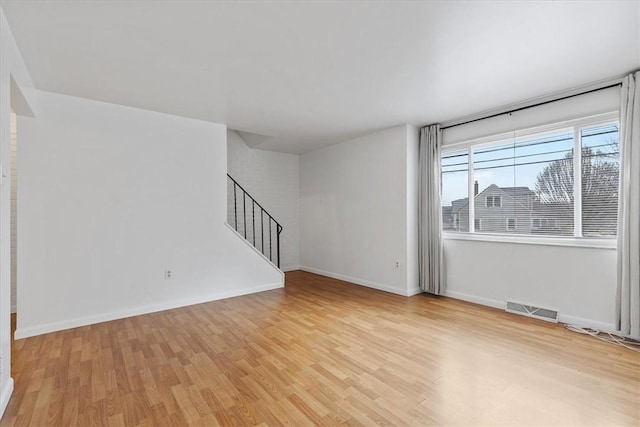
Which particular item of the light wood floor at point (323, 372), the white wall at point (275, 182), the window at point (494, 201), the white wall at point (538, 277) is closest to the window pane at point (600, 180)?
the white wall at point (538, 277)

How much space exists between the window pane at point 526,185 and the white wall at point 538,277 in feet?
0.87

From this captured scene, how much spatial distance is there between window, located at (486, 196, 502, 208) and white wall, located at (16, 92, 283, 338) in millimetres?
3635

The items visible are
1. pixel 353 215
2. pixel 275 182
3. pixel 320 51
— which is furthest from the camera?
pixel 275 182

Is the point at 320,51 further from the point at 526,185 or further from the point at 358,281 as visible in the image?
the point at 358,281

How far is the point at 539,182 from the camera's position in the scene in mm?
3596

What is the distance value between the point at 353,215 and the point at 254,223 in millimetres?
2061

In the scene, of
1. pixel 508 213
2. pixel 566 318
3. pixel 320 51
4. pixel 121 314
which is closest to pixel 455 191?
pixel 508 213

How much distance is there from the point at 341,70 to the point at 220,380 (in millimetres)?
2812

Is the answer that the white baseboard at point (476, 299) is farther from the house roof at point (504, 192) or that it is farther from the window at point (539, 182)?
the house roof at point (504, 192)

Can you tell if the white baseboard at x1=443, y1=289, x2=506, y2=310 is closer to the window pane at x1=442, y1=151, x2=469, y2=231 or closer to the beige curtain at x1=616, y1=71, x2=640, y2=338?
the window pane at x1=442, y1=151, x2=469, y2=231

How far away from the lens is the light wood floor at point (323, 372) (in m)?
1.85

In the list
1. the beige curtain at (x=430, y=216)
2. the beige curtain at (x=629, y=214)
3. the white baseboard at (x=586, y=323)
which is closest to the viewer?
the beige curtain at (x=629, y=214)

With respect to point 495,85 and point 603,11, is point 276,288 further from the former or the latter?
point 603,11

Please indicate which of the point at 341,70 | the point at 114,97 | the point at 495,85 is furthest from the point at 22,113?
the point at 495,85
